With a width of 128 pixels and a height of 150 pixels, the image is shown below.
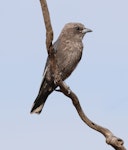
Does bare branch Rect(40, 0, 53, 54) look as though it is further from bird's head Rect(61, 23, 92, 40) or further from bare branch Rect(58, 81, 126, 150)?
bird's head Rect(61, 23, 92, 40)

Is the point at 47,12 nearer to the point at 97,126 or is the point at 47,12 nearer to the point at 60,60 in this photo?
the point at 97,126

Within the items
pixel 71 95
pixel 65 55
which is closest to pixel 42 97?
pixel 65 55

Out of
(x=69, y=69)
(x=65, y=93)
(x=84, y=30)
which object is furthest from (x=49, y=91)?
(x=65, y=93)

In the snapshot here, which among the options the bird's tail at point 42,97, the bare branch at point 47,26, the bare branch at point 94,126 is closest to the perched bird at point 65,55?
the bird's tail at point 42,97

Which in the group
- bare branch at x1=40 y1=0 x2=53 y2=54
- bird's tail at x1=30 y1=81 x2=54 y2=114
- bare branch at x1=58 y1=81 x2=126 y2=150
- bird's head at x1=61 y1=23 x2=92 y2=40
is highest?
bare branch at x1=40 y1=0 x2=53 y2=54

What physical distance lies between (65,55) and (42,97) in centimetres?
83

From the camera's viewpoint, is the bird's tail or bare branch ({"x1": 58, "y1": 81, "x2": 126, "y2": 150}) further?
the bird's tail

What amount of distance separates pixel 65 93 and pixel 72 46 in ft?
8.55

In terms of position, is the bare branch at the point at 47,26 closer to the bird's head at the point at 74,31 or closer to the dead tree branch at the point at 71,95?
the dead tree branch at the point at 71,95

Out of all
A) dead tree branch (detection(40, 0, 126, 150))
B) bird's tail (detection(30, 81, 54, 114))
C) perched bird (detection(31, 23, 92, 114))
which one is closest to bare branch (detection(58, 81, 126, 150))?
dead tree branch (detection(40, 0, 126, 150))

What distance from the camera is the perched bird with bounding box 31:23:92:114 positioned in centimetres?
879

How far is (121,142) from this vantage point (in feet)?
19.3

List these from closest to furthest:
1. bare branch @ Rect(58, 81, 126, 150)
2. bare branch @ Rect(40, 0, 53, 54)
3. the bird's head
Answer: bare branch @ Rect(40, 0, 53, 54), bare branch @ Rect(58, 81, 126, 150), the bird's head

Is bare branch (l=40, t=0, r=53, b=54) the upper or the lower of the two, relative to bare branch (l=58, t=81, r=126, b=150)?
upper
